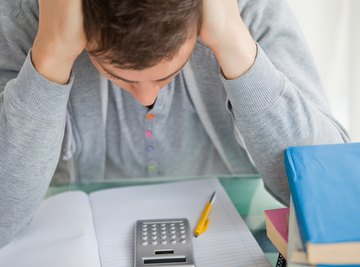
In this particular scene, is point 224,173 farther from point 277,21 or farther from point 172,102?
point 277,21

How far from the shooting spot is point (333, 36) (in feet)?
4.18

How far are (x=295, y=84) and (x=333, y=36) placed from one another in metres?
0.59

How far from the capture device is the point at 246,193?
857mm

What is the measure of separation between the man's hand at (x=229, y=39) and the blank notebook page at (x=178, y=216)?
8.5 inches

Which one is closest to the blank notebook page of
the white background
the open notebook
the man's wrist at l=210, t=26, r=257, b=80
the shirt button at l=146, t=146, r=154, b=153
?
the open notebook

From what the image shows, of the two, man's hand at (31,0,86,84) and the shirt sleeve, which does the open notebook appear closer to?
the shirt sleeve

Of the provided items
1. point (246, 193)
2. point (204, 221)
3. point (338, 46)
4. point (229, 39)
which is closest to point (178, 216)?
point (204, 221)

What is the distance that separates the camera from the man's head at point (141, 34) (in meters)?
0.49

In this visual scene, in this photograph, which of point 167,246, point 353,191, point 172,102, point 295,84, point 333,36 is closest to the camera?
point 353,191

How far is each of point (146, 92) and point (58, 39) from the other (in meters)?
0.13

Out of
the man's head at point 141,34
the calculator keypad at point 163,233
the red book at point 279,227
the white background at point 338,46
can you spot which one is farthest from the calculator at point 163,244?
the white background at point 338,46

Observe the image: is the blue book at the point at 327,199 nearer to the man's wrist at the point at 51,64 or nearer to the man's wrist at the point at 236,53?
the man's wrist at the point at 236,53

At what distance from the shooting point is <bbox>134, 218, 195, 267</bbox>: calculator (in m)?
0.62

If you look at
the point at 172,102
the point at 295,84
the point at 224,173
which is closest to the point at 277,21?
the point at 295,84
